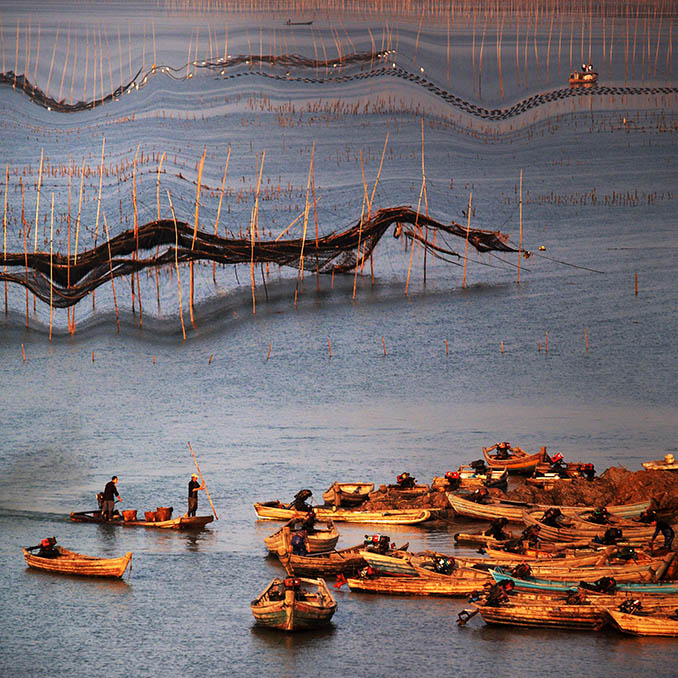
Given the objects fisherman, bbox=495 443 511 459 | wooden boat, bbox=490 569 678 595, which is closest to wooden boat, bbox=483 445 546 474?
fisherman, bbox=495 443 511 459

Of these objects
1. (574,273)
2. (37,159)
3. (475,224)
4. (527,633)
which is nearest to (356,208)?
(475,224)

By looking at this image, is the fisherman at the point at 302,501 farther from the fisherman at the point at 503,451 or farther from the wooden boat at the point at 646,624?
the wooden boat at the point at 646,624

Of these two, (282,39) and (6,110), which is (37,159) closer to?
(6,110)

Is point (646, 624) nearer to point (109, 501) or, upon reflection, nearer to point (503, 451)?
point (109, 501)

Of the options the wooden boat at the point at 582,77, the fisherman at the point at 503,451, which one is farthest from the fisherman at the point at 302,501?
the wooden boat at the point at 582,77

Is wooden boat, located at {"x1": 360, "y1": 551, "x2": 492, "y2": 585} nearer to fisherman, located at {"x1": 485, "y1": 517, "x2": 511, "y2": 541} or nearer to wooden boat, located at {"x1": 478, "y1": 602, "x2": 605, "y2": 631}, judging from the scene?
wooden boat, located at {"x1": 478, "y1": 602, "x2": 605, "y2": 631}

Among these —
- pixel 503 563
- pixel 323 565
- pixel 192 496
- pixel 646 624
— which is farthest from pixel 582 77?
pixel 646 624
